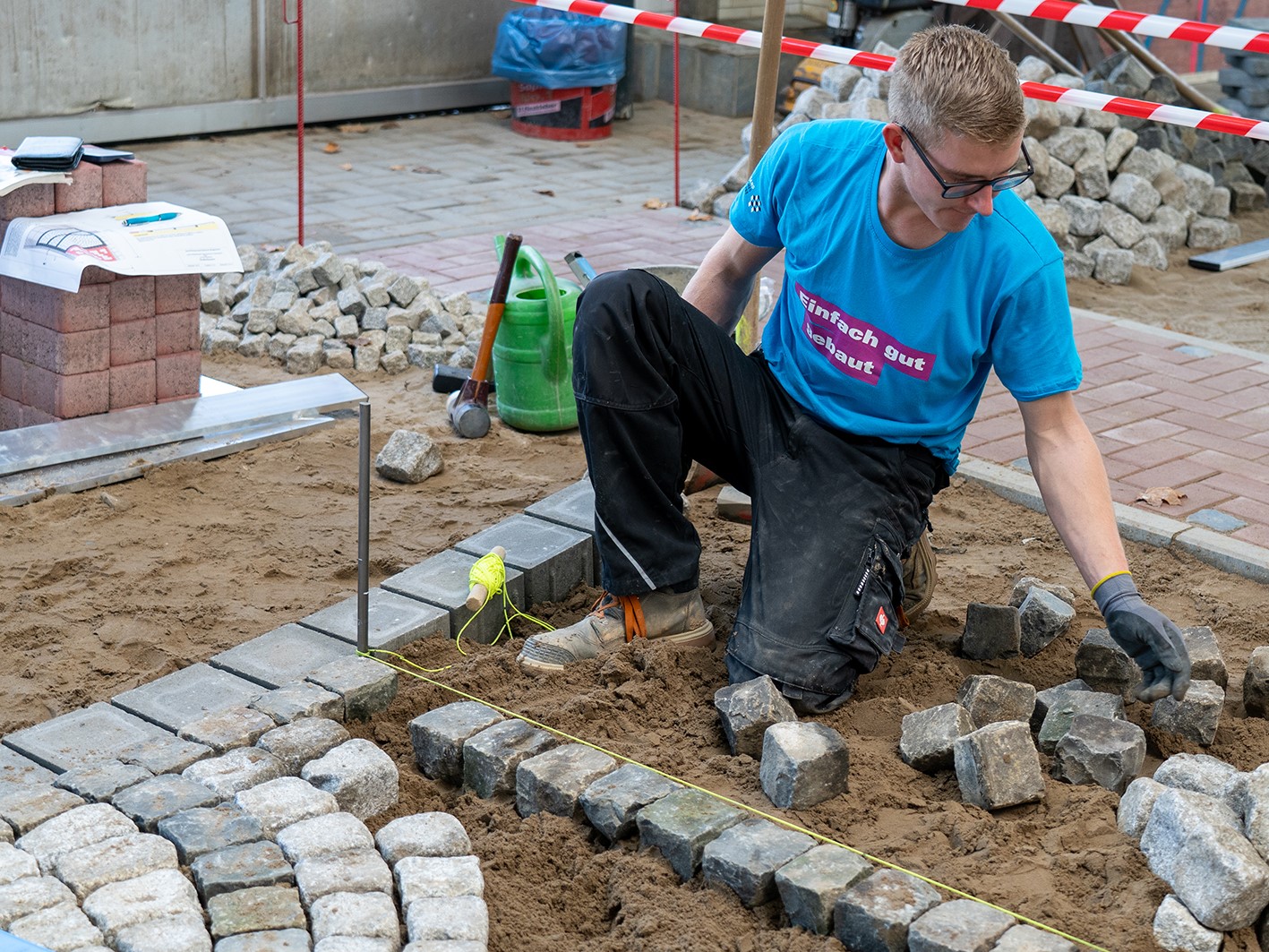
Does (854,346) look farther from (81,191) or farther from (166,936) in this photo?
(81,191)

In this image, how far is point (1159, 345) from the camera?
6234mm

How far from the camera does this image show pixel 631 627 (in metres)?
3.52

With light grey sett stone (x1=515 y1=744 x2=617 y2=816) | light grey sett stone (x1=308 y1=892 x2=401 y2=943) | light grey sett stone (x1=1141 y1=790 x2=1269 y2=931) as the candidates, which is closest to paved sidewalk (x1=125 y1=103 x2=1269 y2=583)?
light grey sett stone (x1=1141 y1=790 x2=1269 y2=931)

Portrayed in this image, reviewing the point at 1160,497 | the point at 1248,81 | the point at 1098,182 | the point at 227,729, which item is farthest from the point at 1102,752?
the point at 1248,81

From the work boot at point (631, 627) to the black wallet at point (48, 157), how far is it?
2311mm

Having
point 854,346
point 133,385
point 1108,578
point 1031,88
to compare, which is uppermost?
point 1031,88

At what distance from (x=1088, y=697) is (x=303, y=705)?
1677 millimetres

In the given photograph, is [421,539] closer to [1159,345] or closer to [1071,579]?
[1071,579]

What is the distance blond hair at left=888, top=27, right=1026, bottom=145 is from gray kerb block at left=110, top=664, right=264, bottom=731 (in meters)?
1.90

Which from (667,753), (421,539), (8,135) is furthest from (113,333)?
(8,135)

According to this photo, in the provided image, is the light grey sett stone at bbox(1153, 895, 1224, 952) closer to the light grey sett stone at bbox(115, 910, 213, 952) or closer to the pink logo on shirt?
the pink logo on shirt

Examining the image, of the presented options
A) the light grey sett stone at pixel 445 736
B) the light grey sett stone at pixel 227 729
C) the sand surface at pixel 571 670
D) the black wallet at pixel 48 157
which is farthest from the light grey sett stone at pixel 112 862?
the black wallet at pixel 48 157

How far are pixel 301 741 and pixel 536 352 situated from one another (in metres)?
2.20

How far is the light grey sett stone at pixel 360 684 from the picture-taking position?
319cm
